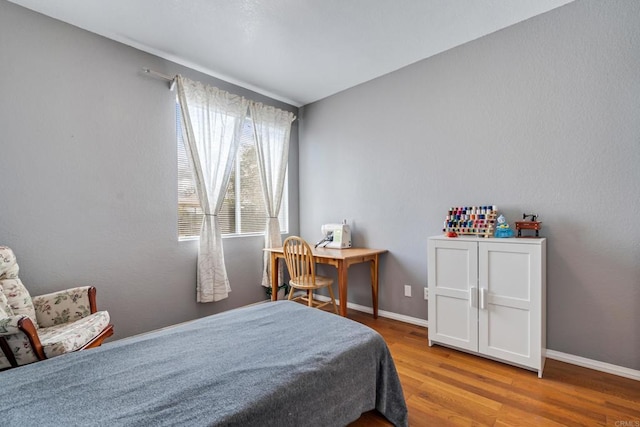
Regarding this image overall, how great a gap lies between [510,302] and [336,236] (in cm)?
175

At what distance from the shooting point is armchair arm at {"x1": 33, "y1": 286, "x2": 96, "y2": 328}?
197 centimetres

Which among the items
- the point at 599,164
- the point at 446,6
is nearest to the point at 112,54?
the point at 446,6

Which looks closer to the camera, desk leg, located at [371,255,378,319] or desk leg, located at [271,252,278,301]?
desk leg, located at [371,255,378,319]

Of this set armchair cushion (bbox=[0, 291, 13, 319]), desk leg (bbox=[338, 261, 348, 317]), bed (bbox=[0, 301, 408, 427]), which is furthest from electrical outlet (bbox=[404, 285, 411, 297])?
armchair cushion (bbox=[0, 291, 13, 319])

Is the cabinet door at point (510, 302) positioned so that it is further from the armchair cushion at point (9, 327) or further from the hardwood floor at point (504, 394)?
the armchair cushion at point (9, 327)

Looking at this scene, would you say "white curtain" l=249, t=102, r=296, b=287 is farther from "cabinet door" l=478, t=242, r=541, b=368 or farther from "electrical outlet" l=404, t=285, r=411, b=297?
"cabinet door" l=478, t=242, r=541, b=368

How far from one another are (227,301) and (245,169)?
1.49 metres

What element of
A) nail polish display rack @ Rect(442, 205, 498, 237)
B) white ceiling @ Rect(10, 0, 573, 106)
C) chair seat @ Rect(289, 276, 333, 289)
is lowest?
→ chair seat @ Rect(289, 276, 333, 289)

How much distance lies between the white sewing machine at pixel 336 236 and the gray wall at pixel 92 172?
56.7 inches

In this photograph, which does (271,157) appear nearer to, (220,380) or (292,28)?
(292,28)

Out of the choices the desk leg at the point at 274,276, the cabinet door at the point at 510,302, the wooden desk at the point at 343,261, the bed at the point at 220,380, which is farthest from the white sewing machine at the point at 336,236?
the bed at the point at 220,380

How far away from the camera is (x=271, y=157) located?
11.9ft

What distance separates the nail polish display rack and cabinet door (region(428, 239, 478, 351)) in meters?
0.22

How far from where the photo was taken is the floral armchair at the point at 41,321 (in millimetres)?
1491
